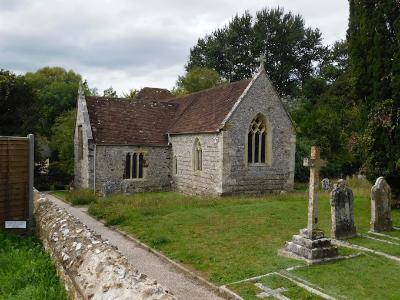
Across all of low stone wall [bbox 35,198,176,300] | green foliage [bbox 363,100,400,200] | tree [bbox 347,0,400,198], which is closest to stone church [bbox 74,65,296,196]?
tree [bbox 347,0,400,198]

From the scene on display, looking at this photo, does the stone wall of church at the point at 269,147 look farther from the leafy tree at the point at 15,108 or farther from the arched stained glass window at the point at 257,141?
the leafy tree at the point at 15,108

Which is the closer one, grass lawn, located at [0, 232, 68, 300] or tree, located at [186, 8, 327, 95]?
Answer: grass lawn, located at [0, 232, 68, 300]

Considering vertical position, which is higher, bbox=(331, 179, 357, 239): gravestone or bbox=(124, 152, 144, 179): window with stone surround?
bbox=(124, 152, 144, 179): window with stone surround

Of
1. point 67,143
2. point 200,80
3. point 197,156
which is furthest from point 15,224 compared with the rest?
point 200,80

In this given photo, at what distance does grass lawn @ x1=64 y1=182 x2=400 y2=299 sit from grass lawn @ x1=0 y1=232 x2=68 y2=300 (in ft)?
10.7

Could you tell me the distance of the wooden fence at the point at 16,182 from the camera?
1048 centimetres

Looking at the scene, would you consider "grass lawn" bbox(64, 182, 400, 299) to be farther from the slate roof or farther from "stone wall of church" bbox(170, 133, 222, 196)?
the slate roof

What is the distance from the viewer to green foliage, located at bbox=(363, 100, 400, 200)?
46.4ft

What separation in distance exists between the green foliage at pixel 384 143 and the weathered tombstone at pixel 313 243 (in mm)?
5194

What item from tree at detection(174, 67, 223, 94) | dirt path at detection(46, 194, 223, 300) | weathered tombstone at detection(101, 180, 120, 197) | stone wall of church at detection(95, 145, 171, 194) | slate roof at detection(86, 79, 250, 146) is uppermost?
tree at detection(174, 67, 223, 94)

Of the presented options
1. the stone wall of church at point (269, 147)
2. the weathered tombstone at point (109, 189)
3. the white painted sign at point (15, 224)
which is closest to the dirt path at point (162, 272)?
the white painted sign at point (15, 224)

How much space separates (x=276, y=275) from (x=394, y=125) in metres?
8.57

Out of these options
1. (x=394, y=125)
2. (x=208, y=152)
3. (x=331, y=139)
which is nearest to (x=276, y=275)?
(x=394, y=125)

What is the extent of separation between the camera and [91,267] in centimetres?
565
